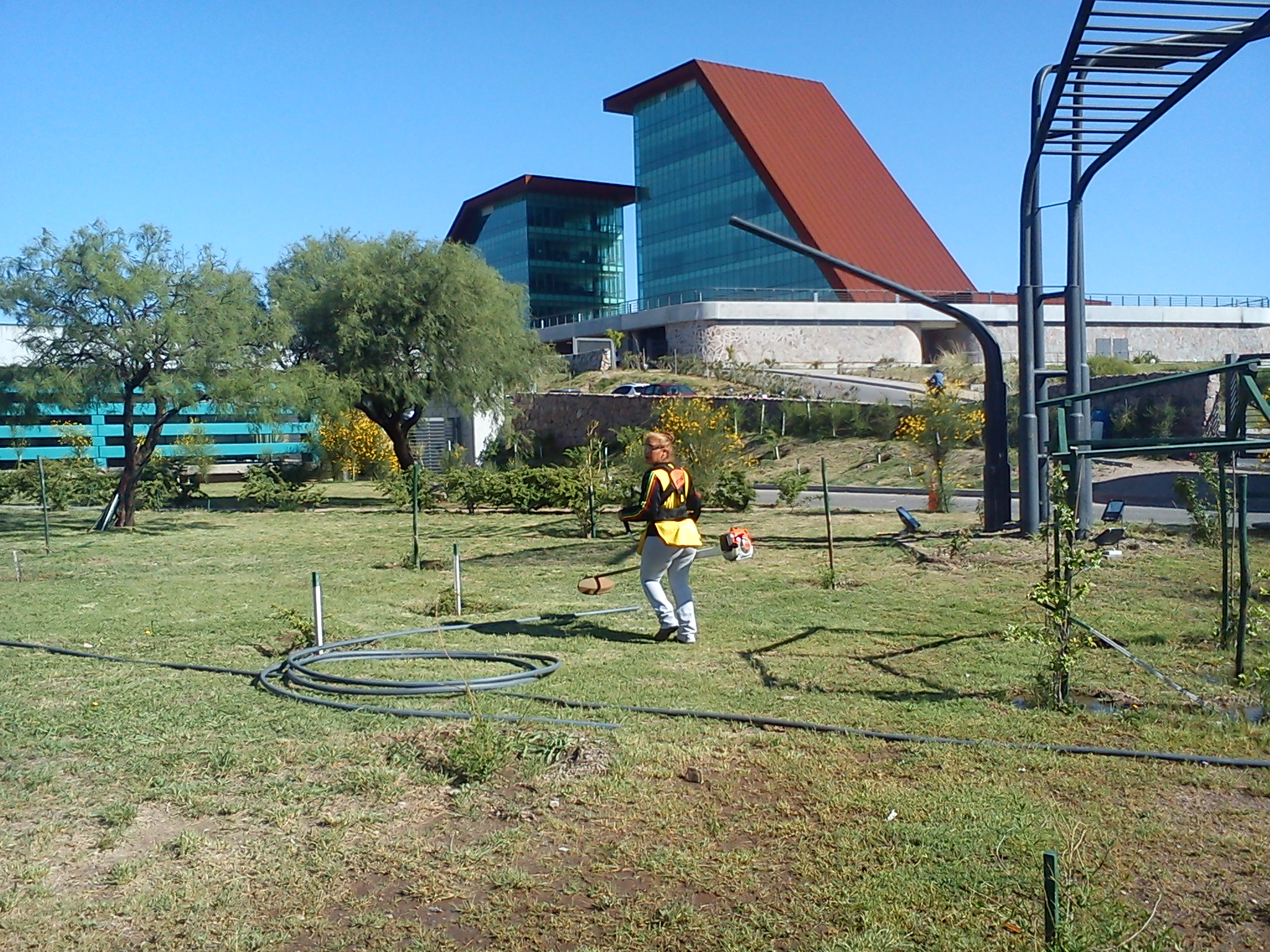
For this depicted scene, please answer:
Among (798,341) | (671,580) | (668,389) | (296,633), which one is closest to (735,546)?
(671,580)

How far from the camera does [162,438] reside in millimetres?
45125

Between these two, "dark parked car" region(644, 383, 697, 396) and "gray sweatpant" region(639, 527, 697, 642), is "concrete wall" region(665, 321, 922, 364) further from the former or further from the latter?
"gray sweatpant" region(639, 527, 697, 642)

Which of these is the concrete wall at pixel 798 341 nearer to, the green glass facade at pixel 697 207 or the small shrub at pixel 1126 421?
the green glass facade at pixel 697 207

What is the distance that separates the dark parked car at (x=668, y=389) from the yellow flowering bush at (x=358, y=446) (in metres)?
10.5

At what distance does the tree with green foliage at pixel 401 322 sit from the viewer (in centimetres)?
3081

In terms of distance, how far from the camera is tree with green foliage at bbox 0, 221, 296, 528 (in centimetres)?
2216

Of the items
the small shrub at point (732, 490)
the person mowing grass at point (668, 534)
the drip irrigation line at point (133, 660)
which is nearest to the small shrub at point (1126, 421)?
the small shrub at point (732, 490)

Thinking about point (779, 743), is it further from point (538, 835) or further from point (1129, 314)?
point (1129, 314)

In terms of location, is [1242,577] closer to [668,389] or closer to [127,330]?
[127,330]

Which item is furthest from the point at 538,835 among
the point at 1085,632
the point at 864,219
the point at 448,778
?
the point at 864,219

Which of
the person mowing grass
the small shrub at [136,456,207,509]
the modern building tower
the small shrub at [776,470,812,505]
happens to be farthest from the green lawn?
the modern building tower

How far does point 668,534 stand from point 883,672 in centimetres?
187

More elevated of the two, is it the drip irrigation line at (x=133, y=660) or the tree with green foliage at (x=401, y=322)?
the tree with green foliage at (x=401, y=322)

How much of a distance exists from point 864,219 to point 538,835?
81.9m
